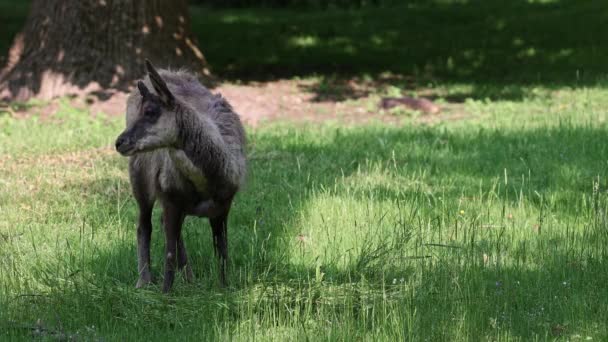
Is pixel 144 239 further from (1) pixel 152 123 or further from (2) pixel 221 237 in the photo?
(1) pixel 152 123

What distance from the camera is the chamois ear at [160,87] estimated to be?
5.96 m

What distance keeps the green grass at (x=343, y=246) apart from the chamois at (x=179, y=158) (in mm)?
243

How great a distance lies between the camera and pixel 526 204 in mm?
A: 8406

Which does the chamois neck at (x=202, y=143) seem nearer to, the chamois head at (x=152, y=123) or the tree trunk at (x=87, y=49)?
the chamois head at (x=152, y=123)

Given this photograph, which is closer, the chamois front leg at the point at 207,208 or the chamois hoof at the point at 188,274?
the chamois front leg at the point at 207,208

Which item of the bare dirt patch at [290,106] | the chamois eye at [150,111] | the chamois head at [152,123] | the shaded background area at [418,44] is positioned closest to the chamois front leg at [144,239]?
the chamois head at [152,123]

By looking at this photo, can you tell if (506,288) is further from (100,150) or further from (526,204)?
(100,150)

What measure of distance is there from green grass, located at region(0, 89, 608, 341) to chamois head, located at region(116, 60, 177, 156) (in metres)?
0.91

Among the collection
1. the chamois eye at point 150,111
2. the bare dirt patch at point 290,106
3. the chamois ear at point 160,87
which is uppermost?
the chamois ear at point 160,87

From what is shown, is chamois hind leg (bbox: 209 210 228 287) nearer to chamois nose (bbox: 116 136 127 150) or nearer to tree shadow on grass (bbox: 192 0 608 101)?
chamois nose (bbox: 116 136 127 150)

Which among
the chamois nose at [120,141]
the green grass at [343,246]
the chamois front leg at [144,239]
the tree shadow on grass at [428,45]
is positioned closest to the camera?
the green grass at [343,246]

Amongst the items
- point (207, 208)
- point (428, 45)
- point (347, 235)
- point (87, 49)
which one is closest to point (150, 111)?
Result: point (207, 208)

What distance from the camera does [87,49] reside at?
49.7 ft

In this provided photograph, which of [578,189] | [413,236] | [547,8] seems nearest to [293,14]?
[547,8]
